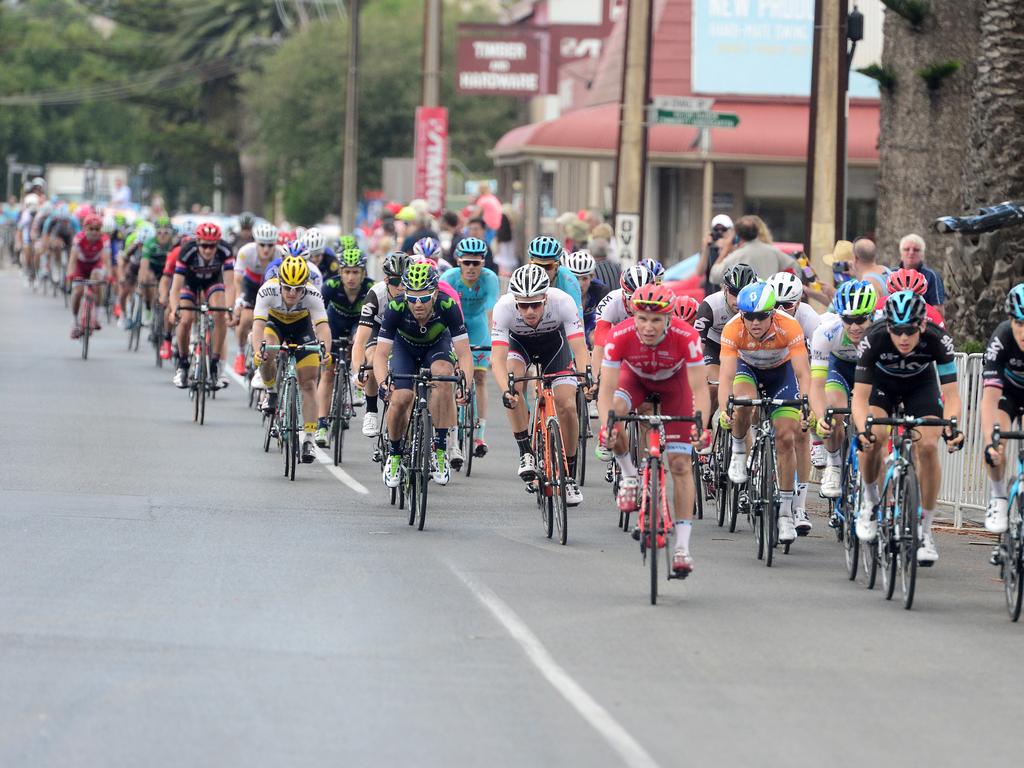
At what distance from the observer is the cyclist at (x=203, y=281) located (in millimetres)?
21531

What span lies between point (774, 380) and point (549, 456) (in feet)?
5.17

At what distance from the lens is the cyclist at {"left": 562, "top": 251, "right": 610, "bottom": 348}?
1773 centimetres

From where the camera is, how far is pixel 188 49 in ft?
254

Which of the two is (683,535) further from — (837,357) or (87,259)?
(87,259)

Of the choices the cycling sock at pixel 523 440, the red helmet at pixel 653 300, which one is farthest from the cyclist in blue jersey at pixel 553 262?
the red helmet at pixel 653 300

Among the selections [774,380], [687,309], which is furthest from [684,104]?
[774,380]

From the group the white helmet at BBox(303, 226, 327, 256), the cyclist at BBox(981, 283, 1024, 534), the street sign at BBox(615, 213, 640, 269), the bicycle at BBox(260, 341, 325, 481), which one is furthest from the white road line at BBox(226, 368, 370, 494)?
the street sign at BBox(615, 213, 640, 269)

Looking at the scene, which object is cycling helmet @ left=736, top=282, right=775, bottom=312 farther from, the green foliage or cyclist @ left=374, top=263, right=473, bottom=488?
the green foliage

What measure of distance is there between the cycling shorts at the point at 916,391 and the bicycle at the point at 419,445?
3256 millimetres

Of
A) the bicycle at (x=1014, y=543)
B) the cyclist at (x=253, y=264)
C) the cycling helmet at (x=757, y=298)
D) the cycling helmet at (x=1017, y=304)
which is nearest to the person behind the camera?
the bicycle at (x=1014, y=543)

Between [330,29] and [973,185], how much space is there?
163 feet

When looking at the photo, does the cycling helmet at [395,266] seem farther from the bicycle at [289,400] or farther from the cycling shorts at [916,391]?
the cycling shorts at [916,391]

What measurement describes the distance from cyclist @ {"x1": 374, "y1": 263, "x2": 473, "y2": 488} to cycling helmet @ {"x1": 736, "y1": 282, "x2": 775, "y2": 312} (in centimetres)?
258

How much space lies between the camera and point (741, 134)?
3709 centimetres
